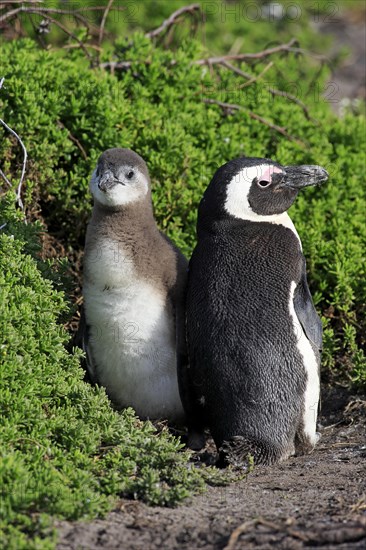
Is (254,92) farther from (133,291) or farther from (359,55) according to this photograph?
(359,55)

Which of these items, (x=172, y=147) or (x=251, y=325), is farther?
(x=172, y=147)

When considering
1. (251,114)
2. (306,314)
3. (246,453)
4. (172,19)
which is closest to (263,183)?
(306,314)

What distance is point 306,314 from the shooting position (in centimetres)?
454

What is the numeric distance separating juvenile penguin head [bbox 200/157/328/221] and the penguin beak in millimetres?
467

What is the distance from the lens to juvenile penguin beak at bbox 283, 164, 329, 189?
15.4 feet

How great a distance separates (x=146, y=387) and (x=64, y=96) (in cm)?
211

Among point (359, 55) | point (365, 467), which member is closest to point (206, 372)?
point (365, 467)

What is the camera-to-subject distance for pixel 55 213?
5.77m

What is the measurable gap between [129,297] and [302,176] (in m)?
1.07

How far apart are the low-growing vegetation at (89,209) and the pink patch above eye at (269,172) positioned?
111 centimetres

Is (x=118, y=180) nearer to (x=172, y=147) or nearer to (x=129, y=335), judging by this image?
(x=129, y=335)

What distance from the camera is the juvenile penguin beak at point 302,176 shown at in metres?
4.70

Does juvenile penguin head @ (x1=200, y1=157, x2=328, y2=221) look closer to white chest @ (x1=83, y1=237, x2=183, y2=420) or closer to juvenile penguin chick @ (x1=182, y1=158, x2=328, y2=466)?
juvenile penguin chick @ (x1=182, y1=158, x2=328, y2=466)

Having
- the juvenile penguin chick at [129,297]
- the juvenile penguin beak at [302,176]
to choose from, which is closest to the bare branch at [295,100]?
the juvenile penguin beak at [302,176]
